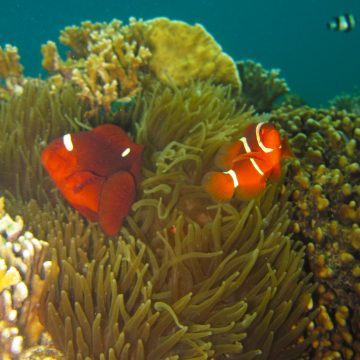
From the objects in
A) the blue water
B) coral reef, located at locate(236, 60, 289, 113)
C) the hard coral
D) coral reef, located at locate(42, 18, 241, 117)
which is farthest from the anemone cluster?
the blue water

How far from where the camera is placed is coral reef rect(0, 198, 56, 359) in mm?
1726

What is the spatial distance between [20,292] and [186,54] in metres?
2.95

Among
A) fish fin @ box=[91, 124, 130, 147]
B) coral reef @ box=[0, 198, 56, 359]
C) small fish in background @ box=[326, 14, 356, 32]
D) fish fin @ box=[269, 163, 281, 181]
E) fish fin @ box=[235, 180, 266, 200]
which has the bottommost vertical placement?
coral reef @ box=[0, 198, 56, 359]

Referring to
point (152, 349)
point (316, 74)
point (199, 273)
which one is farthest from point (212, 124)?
point (316, 74)

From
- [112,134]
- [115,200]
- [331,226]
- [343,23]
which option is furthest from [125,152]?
[343,23]

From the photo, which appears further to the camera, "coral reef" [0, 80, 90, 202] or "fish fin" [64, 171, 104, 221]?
"coral reef" [0, 80, 90, 202]

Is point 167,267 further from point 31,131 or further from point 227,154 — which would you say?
point 31,131

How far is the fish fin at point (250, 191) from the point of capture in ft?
6.44

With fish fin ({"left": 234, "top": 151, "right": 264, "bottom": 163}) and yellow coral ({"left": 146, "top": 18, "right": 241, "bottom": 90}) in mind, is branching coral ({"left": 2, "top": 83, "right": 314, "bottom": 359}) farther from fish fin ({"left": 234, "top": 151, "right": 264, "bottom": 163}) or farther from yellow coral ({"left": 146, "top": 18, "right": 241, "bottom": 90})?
yellow coral ({"left": 146, "top": 18, "right": 241, "bottom": 90})

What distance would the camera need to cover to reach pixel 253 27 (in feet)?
241

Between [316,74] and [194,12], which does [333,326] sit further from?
[194,12]

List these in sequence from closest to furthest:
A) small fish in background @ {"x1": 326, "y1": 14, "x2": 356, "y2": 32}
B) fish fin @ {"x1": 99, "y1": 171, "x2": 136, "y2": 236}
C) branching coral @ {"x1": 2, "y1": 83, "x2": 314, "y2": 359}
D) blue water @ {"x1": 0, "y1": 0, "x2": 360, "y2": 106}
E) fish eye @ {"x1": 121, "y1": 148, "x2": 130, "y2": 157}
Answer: branching coral @ {"x1": 2, "y1": 83, "x2": 314, "y2": 359} → fish fin @ {"x1": 99, "y1": 171, "x2": 136, "y2": 236} → fish eye @ {"x1": 121, "y1": 148, "x2": 130, "y2": 157} → small fish in background @ {"x1": 326, "y1": 14, "x2": 356, "y2": 32} → blue water @ {"x1": 0, "y1": 0, "x2": 360, "y2": 106}

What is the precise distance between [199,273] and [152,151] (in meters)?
0.91

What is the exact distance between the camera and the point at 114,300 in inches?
66.4
